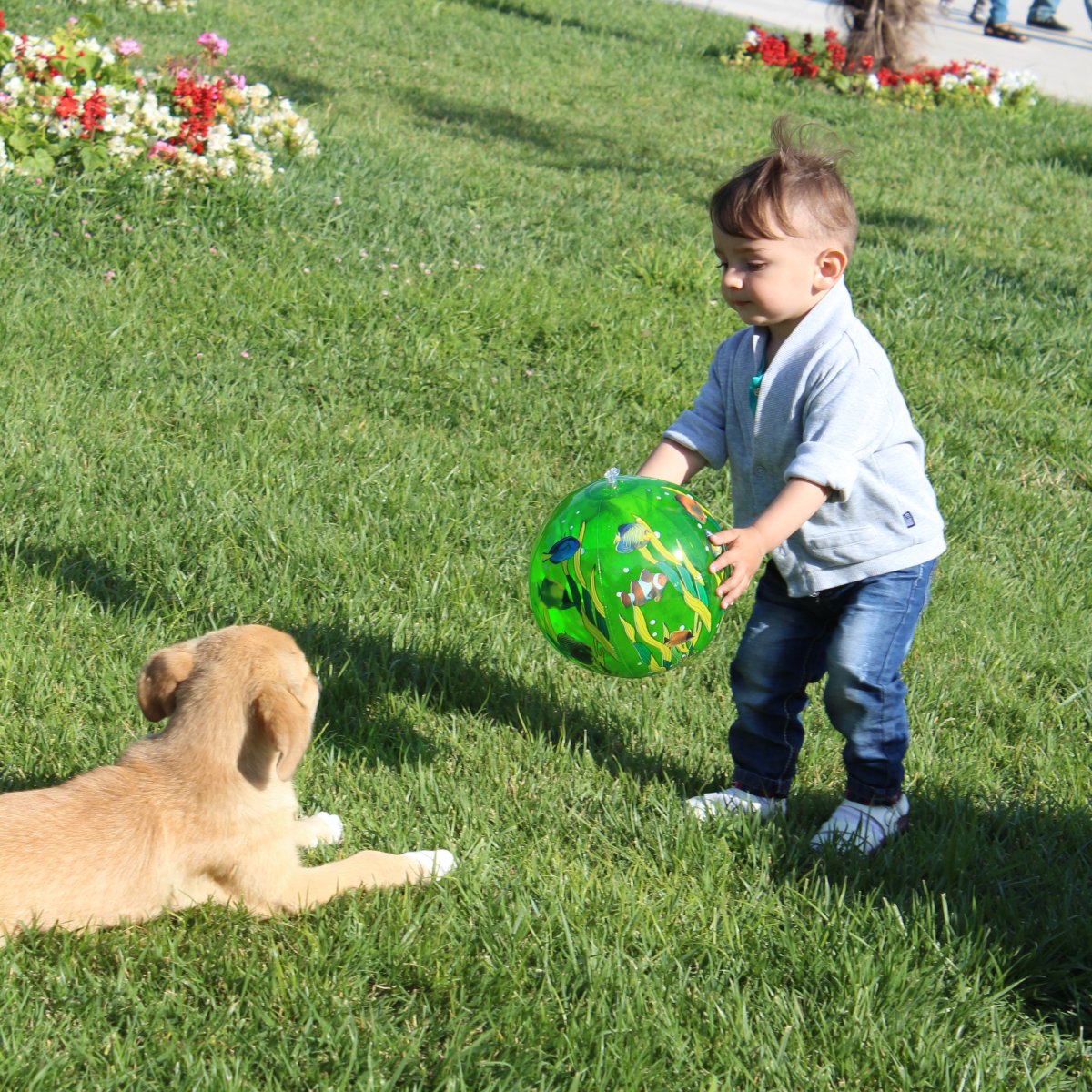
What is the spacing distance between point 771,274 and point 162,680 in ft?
5.99

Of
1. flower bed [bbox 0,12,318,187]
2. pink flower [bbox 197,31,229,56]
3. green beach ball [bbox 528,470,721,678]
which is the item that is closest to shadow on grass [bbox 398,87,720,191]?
pink flower [bbox 197,31,229,56]

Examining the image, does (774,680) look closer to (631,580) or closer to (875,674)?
(875,674)

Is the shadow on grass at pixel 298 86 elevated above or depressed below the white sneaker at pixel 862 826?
above

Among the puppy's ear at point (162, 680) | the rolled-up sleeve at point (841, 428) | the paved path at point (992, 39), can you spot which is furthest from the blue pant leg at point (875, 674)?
the paved path at point (992, 39)

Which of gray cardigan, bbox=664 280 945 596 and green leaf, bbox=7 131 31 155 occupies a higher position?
gray cardigan, bbox=664 280 945 596

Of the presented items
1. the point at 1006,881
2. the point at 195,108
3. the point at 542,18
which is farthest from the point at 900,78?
the point at 1006,881

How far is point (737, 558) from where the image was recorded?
299cm

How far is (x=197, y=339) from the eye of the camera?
6.03 m

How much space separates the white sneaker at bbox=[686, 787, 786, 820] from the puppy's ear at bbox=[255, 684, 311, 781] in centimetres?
118

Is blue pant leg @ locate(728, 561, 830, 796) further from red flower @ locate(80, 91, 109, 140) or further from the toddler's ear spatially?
red flower @ locate(80, 91, 109, 140)

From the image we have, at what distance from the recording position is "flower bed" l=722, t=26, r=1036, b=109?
1347 centimetres

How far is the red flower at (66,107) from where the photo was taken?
22.3 ft

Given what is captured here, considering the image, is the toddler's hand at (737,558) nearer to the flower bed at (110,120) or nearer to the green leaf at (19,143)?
the flower bed at (110,120)

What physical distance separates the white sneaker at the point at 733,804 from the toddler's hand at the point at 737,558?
2.29ft
